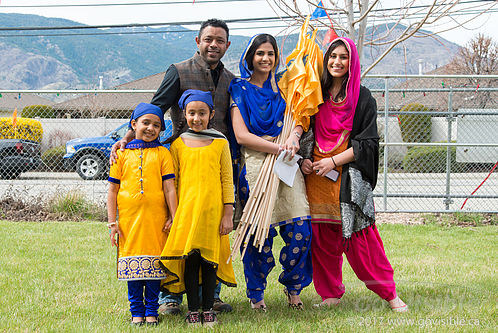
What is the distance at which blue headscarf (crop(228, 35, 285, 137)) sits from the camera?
3498 mm

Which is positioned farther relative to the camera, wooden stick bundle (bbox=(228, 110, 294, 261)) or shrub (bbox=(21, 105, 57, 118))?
shrub (bbox=(21, 105, 57, 118))

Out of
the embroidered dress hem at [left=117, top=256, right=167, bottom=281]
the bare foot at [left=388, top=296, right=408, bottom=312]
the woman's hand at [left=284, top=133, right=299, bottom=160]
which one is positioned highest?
the woman's hand at [left=284, top=133, right=299, bottom=160]

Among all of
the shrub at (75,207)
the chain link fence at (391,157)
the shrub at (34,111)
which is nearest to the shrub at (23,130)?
the chain link fence at (391,157)

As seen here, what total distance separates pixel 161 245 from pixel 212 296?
0.49 meters

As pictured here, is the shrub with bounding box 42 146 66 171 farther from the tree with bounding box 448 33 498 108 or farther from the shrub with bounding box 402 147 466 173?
the tree with bounding box 448 33 498 108

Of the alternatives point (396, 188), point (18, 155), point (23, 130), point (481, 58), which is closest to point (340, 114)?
point (396, 188)

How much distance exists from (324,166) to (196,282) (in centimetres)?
120

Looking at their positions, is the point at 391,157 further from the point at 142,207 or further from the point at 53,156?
the point at 142,207

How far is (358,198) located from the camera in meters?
3.55

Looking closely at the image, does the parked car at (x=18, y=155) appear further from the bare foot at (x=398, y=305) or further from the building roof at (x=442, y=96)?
the bare foot at (x=398, y=305)

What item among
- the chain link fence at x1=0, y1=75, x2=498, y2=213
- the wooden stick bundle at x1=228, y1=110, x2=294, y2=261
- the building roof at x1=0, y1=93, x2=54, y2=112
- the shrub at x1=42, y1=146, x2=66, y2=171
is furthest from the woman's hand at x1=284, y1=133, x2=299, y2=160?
the building roof at x1=0, y1=93, x2=54, y2=112

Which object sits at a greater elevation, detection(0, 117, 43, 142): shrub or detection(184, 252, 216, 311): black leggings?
detection(0, 117, 43, 142): shrub

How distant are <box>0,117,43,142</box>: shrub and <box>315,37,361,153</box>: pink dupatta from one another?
946 centimetres

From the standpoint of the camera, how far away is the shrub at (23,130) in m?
11.4
